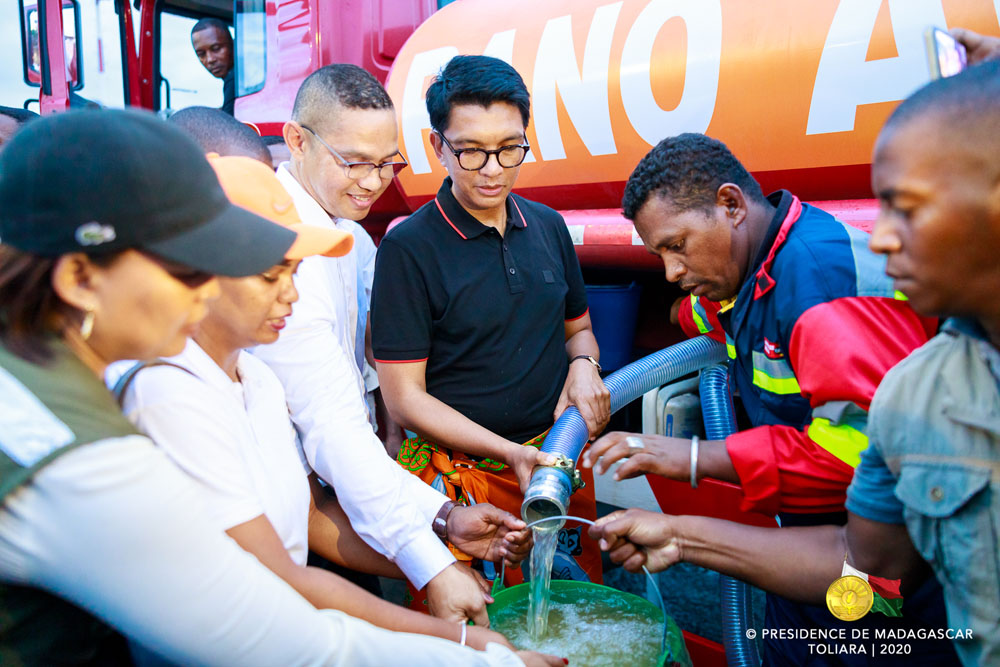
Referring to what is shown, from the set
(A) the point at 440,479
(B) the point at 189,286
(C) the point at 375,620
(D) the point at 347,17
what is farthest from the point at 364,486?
(D) the point at 347,17

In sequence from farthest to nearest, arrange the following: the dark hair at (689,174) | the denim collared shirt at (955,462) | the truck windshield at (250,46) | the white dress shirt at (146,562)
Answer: the truck windshield at (250,46), the dark hair at (689,174), the denim collared shirt at (955,462), the white dress shirt at (146,562)

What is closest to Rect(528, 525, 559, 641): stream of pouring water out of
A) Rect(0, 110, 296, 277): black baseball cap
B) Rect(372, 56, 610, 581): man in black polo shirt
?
Rect(372, 56, 610, 581): man in black polo shirt

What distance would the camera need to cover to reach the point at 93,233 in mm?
878

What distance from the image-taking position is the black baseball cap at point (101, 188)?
0.87 meters

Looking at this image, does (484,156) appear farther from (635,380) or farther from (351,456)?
(351,456)

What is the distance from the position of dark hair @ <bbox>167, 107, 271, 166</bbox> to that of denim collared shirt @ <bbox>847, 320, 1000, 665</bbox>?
2.06 m

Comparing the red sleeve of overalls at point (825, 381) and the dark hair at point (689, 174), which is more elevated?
the dark hair at point (689, 174)

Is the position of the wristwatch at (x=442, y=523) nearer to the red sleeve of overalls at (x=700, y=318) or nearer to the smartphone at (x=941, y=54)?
the red sleeve of overalls at (x=700, y=318)

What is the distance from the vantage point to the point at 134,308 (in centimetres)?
95

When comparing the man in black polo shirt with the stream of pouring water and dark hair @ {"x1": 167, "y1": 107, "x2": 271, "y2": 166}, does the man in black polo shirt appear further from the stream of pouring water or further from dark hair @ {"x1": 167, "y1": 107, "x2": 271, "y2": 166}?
dark hair @ {"x1": 167, "y1": 107, "x2": 271, "y2": 166}

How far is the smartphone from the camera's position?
46.7 inches

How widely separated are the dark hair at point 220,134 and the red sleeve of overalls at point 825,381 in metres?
1.84

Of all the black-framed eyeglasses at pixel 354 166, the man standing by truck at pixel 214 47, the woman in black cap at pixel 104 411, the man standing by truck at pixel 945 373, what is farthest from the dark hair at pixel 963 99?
the man standing by truck at pixel 214 47

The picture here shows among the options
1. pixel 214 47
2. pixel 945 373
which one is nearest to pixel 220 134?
pixel 945 373
